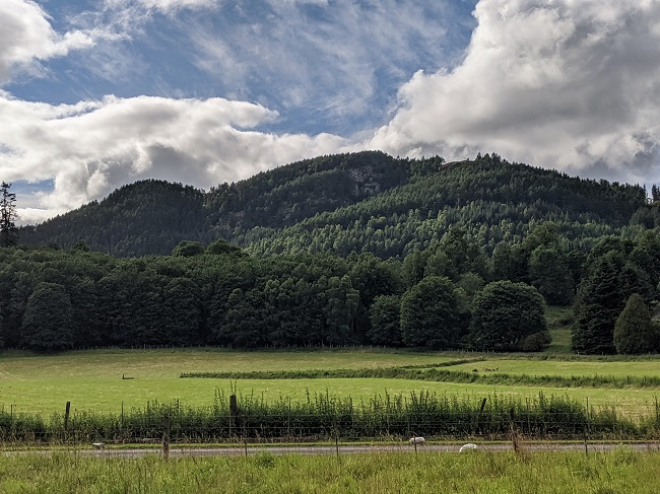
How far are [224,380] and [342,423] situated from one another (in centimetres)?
4653

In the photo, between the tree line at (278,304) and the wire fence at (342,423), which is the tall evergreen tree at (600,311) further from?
the wire fence at (342,423)

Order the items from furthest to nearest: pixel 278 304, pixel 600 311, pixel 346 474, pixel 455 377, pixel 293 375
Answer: pixel 278 304, pixel 600 311, pixel 293 375, pixel 455 377, pixel 346 474

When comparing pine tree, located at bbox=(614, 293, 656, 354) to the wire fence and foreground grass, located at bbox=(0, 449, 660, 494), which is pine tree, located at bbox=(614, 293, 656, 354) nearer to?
the wire fence

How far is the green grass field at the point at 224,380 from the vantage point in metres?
47.0

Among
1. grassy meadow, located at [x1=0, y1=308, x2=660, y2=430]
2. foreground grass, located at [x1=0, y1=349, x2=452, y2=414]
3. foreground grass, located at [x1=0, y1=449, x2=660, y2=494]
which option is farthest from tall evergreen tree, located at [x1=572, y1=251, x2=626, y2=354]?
foreground grass, located at [x1=0, y1=449, x2=660, y2=494]

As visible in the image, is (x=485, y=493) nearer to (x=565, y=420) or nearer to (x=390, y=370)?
(x=565, y=420)

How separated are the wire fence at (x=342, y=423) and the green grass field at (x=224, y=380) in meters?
2.55

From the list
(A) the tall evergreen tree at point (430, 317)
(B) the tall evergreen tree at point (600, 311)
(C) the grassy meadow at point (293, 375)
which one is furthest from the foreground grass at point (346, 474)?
(A) the tall evergreen tree at point (430, 317)

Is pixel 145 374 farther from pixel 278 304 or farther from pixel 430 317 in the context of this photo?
pixel 430 317

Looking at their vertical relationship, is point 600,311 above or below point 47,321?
below

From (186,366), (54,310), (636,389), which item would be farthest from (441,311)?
(54,310)

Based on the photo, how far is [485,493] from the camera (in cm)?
1420

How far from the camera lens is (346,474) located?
54.6 feet

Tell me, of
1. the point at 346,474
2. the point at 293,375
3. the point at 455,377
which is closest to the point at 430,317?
the point at 293,375
